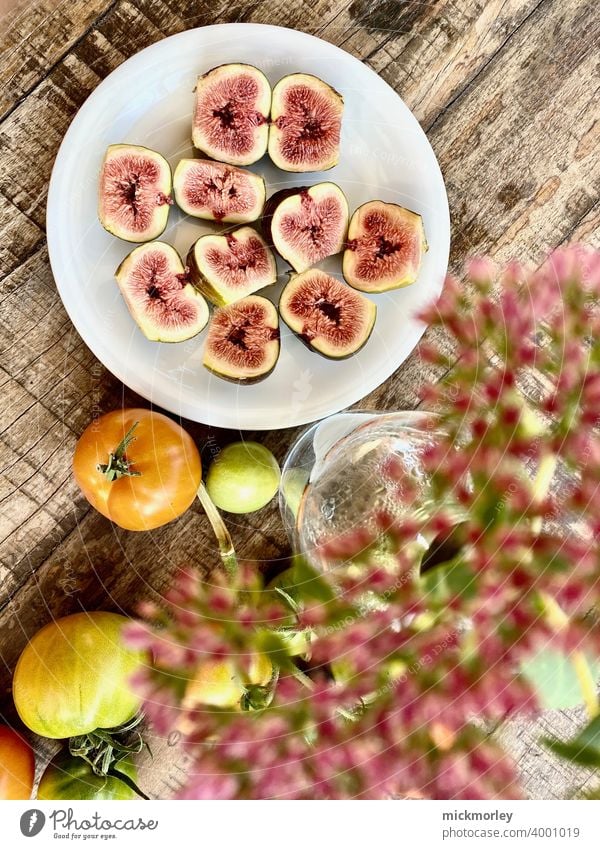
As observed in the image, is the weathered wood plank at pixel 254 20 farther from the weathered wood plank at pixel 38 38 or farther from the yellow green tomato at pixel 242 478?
the yellow green tomato at pixel 242 478

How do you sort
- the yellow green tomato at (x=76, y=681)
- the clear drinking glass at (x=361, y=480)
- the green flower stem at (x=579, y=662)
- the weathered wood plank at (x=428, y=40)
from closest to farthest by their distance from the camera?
1. the green flower stem at (x=579, y=662)
2. the clear drinking glass at (x=361, y=480)
3. the yellow green tomato at (x=76, y=681)
4. the weathered wood plank at (x=428, y=40)

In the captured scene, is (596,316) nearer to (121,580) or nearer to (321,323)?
(321,323)

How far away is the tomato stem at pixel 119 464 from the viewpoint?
80cm

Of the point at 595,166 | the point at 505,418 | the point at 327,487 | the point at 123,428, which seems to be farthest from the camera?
the point at 595,166

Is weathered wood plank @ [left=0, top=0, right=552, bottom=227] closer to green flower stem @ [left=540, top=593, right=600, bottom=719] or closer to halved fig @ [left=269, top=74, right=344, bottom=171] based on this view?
halved fig @ [left=269, top=74, right=344, bottom=171]

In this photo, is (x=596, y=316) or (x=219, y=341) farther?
(x=219, y=341)

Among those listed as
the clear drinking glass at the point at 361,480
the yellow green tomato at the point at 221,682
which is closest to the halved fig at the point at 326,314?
the clear drinking glass at the point at 361,480

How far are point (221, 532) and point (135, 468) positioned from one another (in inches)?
5.6

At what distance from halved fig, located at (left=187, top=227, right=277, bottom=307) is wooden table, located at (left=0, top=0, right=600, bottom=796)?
172mm

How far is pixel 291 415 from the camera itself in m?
0.88

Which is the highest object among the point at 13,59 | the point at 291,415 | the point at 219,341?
the point at 13,59

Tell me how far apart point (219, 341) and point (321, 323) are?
13cm

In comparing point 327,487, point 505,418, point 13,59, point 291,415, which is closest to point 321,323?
point 291,415

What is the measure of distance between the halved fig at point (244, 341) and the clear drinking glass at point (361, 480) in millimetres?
138
